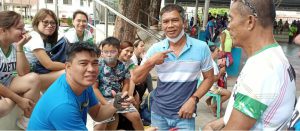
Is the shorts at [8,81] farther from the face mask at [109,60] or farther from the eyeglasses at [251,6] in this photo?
the eyeglasses at [251,6]

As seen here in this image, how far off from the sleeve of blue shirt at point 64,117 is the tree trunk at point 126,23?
5.88 meters

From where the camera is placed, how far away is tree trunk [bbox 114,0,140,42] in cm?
786

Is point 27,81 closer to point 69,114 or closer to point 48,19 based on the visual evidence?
point 48,19

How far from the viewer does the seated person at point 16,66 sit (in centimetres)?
305

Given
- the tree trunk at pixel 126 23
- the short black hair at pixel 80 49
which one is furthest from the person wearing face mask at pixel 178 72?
the tree trunk at pixel 126 23

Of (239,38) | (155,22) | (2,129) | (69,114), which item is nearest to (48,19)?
(2,129)

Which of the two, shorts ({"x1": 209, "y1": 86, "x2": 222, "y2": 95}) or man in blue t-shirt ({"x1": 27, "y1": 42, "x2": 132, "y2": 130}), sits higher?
man in blue t-shirt ({"x1": 27, "y1": 42, "x2": 132, "y2": 130})

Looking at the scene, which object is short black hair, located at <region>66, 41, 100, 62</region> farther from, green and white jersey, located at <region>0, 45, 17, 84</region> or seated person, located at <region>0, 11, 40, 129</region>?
green and white jersey, located at <region>0, 45, 17, 84</region>

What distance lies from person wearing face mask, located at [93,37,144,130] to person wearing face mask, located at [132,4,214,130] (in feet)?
2.68

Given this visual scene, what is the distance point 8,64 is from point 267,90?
8.49 ft

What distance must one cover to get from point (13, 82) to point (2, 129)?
0.46 m

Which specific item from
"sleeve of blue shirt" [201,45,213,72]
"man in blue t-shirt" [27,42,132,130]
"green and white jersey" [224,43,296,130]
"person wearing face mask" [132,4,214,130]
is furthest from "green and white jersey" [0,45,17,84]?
"green and white jersey" [224,43,296,130]

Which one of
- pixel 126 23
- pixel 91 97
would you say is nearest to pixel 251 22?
pixel 91 97

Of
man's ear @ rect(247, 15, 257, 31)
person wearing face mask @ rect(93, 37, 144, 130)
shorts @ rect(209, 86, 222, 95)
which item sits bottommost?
shorts @ rect(209, 86, 222, 95)
